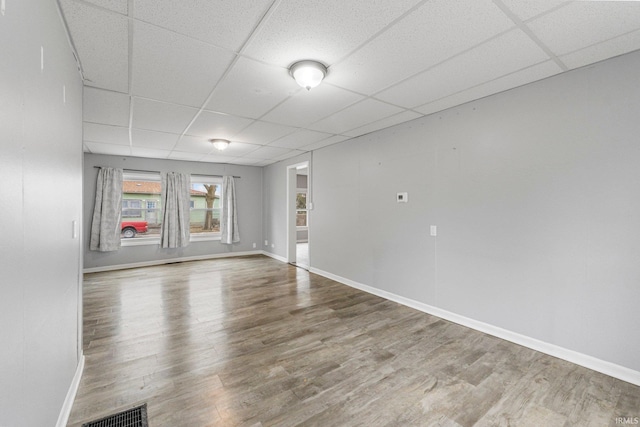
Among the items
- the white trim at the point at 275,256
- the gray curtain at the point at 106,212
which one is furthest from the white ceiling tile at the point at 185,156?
the white trim at the point at 275,256

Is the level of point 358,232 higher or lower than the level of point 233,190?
lower

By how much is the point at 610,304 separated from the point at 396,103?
261 centimetres

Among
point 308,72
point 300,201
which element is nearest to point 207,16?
point 308,72

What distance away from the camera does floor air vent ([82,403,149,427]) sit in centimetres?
170

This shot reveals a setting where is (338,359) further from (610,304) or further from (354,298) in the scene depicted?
(610,304)

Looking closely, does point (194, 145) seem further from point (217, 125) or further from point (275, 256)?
point (275, 256)

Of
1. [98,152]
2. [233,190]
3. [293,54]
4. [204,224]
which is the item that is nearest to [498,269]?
[293,54]

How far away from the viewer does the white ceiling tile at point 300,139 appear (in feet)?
14.3

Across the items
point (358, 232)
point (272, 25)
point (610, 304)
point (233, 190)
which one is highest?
point (272, 25)

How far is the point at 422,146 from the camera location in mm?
3572

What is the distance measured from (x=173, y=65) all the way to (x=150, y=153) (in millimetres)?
4230

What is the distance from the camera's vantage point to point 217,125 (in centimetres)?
389

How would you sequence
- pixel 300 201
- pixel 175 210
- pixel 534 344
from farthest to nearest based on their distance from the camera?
1. pixel 300 201
2. pixel 175 210
3. pixel 534 344

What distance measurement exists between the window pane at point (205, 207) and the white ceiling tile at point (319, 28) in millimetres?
5676
